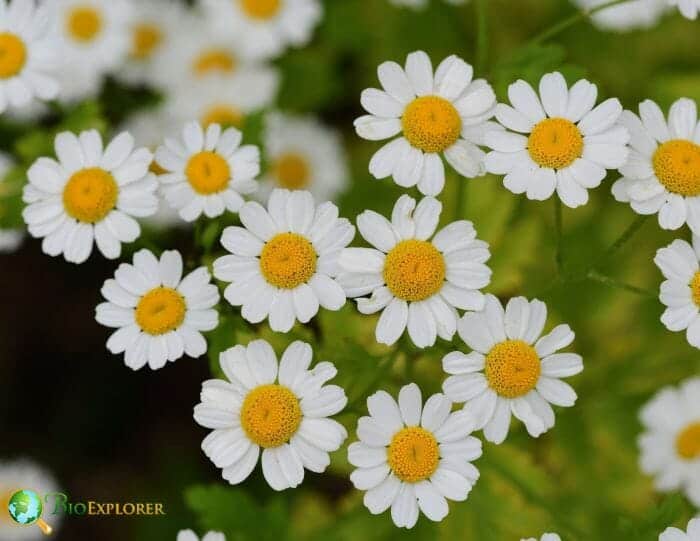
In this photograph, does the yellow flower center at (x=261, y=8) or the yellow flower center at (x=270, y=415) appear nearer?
the yellow flower center at (x=270, y=415)

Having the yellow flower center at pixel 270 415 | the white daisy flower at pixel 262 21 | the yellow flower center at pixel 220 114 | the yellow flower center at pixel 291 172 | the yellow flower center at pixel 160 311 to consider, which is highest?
the white daisy flower at pixel 262 21

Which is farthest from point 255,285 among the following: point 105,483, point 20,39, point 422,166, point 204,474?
point 105,483

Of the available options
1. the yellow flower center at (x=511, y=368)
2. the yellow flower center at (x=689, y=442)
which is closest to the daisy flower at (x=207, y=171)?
the yellow flower center at (x=511, y=368)

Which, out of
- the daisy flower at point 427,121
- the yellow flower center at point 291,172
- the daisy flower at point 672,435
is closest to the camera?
the daisy flower at point 427,121

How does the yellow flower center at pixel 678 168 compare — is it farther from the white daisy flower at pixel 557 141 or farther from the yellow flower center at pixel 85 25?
the yellow flower center at pixel 85 25

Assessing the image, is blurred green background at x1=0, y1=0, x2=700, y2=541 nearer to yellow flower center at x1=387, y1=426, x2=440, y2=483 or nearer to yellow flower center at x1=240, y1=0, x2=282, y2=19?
yellow flower center at x1=240, y1=0, x2=282, y2=19

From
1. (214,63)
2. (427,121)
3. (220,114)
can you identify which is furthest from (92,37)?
(427,121)

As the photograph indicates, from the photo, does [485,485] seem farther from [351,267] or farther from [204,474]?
[204,474]
